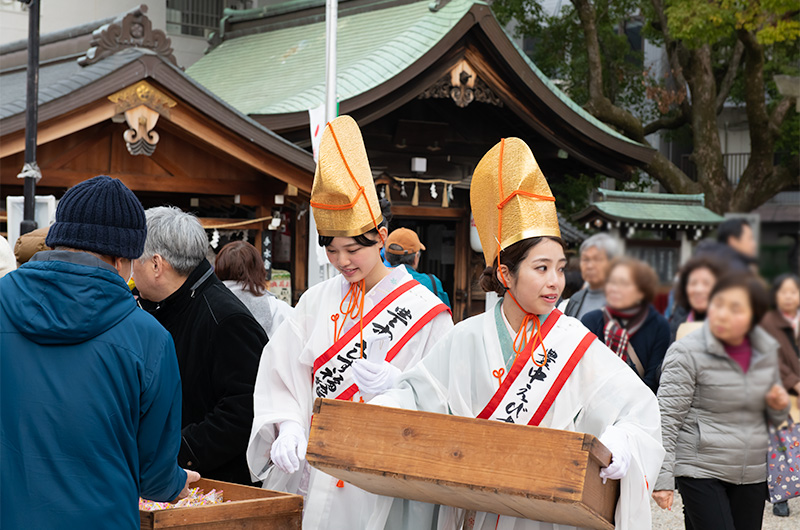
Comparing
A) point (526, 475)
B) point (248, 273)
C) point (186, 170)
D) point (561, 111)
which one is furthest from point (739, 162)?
point (561, 111)

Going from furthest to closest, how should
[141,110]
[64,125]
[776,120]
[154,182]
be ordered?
1. [154,182]
2. [141,110]
3. [64,125]
4. [776,120]

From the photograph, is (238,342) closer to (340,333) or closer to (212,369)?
(212,369)

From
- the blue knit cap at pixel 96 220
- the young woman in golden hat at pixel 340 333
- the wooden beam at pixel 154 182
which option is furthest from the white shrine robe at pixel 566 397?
the wooden beam at pixel 154 182

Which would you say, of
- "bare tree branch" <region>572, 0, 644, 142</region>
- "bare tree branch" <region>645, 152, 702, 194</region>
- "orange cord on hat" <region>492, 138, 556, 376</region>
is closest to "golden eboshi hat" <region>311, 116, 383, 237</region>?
"orange cord on hat" <region>492, 138, 556, 376</region>

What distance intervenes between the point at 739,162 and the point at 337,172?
Answer: 1.98m

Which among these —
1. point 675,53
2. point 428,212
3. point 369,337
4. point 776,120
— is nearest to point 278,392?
point 369,337

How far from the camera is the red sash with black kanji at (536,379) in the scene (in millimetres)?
2781

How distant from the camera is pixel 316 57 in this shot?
1202cm

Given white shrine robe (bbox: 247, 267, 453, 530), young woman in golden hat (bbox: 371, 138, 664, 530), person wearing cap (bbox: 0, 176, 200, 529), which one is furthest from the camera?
white shrine robe (bbox: 247, 267, 453, 530)

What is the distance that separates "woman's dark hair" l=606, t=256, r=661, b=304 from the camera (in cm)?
103

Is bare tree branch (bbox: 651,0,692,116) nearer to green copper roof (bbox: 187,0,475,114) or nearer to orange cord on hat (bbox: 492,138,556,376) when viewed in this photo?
green copper roof (bbox: 187,0,475,114)

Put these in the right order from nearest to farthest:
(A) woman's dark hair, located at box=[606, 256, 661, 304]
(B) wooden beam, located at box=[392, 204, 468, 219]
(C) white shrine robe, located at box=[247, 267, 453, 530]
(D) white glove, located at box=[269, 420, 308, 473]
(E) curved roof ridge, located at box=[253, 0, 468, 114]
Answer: (A) woman's dark hair, located at box=[606, 256, 661, 304] < (D) white glove, located at box=[269, 420, 308, 473] < (C) white shrine robe, located at box=[247, 267, 453, 530] < (E) curved roof ridge, located at box=[253, 0, 468, 114] < (B) wooden beam, located at box=[392, 204, 468, 219]

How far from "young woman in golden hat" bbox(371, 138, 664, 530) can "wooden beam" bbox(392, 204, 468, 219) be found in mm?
8421

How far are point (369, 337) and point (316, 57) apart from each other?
9280mm
